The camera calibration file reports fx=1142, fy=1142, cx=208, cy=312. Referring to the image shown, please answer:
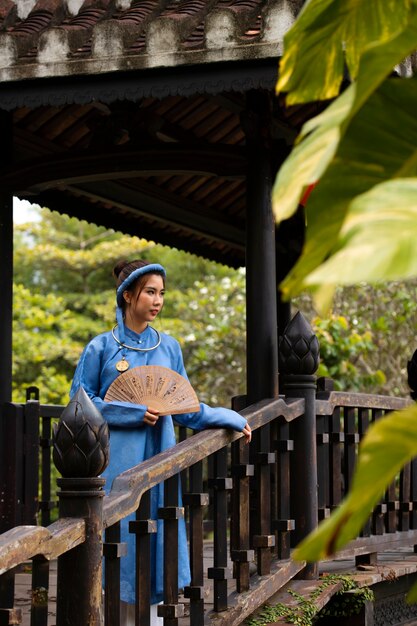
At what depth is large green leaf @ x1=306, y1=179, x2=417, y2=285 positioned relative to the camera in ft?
3.39

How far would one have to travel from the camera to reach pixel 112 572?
4.03 meters

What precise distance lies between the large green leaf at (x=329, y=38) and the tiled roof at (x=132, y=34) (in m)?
3.52

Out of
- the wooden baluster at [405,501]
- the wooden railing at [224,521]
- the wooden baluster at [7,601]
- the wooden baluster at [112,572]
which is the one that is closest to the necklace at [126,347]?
the wooden railing at [224,521]

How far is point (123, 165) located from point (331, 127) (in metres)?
5.05

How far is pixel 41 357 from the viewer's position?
19.7m

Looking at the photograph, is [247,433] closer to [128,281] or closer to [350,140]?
[128,281]

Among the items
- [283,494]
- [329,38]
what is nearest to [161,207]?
[283,494]

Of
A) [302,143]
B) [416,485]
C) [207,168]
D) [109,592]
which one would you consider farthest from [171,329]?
[302,143]

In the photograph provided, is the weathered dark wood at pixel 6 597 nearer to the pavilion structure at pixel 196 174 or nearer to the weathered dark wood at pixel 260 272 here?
the pavilion structure at pixel 196 174

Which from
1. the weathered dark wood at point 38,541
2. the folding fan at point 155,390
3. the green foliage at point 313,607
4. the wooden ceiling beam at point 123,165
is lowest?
the green foliage at point 313,607

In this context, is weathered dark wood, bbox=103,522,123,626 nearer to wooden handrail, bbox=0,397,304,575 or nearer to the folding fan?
wooden handrail, bbox=0,397,304,575

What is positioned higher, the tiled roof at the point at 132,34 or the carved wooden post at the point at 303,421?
the tiled roof at the point at 132,34

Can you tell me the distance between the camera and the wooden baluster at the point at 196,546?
4711 millimetres

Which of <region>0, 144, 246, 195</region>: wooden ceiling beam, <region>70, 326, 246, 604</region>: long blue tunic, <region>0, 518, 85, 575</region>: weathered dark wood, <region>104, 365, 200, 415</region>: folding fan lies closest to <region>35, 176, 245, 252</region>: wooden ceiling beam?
<region>0, 144, 246, 195</region>: wooden ceiling beam
